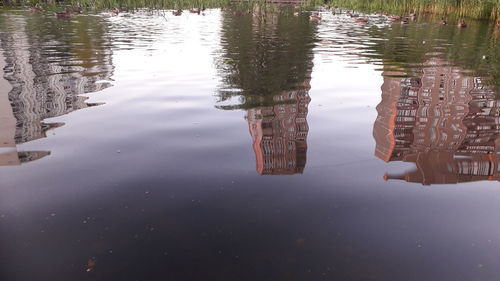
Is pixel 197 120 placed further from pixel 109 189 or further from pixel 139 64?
pixel 139 64

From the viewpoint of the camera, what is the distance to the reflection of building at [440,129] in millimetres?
4559

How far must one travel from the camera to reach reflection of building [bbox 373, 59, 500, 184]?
4.56 meters

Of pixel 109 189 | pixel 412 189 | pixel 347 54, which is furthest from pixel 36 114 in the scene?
pixel 347 54

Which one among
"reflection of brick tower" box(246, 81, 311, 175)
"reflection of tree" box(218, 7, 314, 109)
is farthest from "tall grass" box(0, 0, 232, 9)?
"reflection of brick tower" box(246, 81, 311, 175)

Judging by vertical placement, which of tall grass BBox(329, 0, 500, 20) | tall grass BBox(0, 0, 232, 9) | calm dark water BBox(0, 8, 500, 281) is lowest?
calm dark water BBox(0, 8, 500, 281)

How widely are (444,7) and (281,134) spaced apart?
28584 mm

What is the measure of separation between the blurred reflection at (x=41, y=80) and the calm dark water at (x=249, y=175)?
0.06 m

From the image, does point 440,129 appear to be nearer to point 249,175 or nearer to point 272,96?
point 272,96

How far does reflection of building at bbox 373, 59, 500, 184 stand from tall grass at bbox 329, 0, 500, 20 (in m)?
15.9

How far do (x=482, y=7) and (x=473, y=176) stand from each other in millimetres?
25508

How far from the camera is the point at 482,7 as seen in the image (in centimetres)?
2430

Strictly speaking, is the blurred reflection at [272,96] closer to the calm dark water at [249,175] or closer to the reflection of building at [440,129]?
the calm dark water at [249,175]

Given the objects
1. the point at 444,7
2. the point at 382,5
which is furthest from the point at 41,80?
the point at 382,5

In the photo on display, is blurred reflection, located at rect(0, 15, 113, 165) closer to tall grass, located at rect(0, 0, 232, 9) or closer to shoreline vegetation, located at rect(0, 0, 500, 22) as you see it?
shoreline vegetation, located at rect(0, 0, 500, 22)
